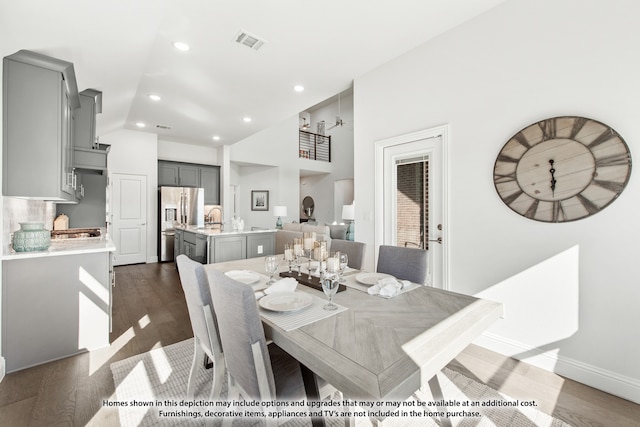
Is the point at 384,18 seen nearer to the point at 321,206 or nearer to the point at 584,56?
the point at 584,56

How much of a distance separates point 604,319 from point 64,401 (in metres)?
3.54

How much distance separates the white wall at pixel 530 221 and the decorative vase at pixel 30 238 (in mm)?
3498

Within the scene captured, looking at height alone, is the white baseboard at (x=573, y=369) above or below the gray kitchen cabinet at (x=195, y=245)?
below

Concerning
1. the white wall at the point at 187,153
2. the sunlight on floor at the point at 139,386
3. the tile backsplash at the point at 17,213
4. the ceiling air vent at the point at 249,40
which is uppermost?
the ceiling air vent at the point at 249,40

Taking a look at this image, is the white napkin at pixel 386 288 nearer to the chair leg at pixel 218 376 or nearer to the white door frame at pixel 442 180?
the chair leg at pixel 218 376

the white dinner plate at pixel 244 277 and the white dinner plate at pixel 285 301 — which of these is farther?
the white dinner plate at pixel 244 277

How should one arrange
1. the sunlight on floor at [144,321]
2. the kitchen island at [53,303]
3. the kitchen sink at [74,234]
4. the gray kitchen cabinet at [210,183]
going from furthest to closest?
1. the gray kitchen cabinet at [210,183]
2. the kitchen sink at [74,234]
3. the sunlight on floor at [144,321]
4. the kitchen island at [53,303]

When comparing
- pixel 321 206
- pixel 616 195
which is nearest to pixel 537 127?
pixel 616 195

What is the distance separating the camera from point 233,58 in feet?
9.84

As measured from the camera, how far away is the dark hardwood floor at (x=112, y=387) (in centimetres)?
162

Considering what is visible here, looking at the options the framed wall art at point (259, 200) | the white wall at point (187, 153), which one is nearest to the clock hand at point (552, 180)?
the white wall at point (187, 153)

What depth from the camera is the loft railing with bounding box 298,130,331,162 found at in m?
9.29

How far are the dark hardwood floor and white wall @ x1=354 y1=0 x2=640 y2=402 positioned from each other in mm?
165

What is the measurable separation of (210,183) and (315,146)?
395 cm
